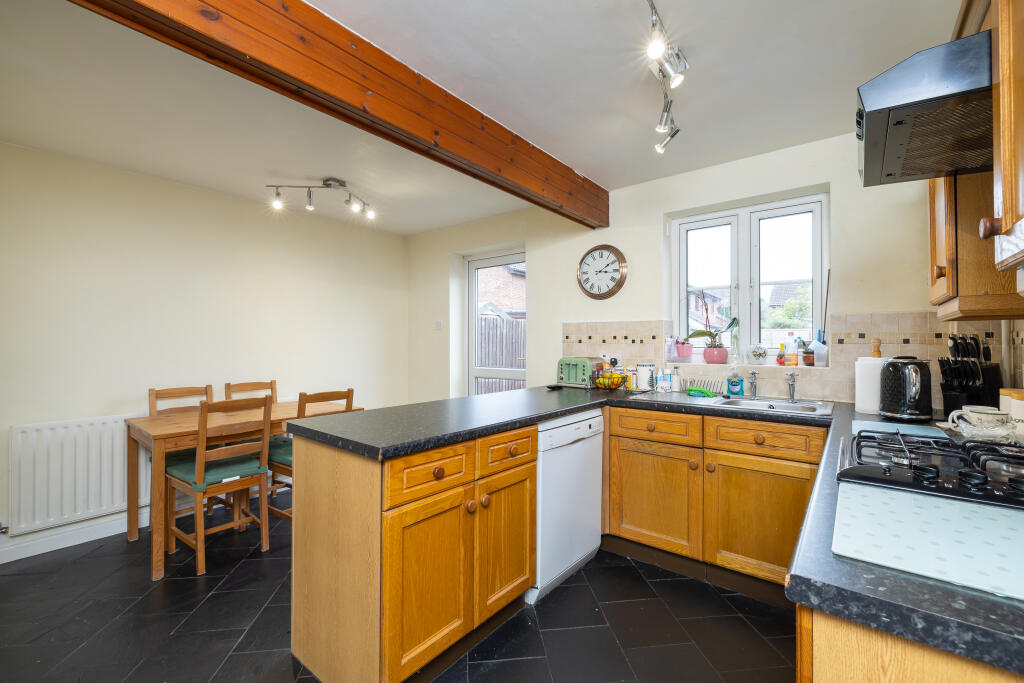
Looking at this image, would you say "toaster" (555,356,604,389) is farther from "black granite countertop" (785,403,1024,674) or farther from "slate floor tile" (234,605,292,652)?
"black granite countertop" (785,403,1024,674)

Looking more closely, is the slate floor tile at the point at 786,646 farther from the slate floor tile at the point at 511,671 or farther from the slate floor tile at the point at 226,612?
the slate floor tile at the point at 226,612

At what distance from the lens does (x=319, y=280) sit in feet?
12.7

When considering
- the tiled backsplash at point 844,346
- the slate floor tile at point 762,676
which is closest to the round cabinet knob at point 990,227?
the tiled backsplash at point 844,346

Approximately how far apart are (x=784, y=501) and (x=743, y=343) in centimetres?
109

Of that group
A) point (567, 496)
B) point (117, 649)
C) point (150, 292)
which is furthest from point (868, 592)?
point (150, 292)

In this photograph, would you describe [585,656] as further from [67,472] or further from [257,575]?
[67,472]

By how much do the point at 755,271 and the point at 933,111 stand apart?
5.96ft

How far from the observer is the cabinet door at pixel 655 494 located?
2227 mm

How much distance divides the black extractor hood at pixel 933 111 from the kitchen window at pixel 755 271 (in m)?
1.30

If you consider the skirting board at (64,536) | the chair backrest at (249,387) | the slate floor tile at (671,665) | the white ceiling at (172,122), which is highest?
the white ceiling at (172,122)

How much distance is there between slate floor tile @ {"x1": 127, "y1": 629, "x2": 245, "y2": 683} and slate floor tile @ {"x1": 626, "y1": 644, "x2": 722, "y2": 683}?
1.59 meters

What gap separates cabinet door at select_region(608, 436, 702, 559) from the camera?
7.30 feet

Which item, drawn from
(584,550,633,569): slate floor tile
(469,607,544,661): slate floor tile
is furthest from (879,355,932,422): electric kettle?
(469,607,544,661): slate floor tile

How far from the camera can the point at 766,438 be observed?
6.66 ft
